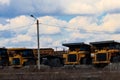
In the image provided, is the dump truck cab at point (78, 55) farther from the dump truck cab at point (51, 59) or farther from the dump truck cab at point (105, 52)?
the dump truck cab at point (51, 59)

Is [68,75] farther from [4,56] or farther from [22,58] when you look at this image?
[4,56]

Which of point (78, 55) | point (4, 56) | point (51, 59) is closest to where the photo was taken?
point (78, 55)

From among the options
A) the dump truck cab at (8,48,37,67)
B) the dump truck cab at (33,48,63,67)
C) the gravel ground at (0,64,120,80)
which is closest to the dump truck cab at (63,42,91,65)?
the dump truck cab at (33,48,63,67)

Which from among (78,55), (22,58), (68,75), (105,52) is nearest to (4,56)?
(22,58)

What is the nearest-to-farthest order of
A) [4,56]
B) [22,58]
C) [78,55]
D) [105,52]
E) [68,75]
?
[68,75]
[105,52]
[78,55]
[22,58]
[4,56]

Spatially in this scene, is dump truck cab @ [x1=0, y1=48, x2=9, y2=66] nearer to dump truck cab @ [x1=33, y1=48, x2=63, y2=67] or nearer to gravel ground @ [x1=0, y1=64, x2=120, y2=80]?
dump truck cab @ [x1=33, y1=48, x2=63, y2=67]

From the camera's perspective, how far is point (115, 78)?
29.0 meters

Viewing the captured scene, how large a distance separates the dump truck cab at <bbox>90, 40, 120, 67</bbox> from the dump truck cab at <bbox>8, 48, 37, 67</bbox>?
35.1 feet

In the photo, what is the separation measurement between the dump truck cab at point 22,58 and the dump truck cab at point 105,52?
10.7 meters

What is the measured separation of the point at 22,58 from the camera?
6881 cm

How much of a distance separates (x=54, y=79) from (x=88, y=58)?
3407cm

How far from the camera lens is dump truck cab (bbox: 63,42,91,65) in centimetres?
6412

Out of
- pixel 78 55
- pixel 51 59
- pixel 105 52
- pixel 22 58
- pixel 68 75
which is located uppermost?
pixel 105 52

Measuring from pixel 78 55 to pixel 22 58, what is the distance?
9808mm
